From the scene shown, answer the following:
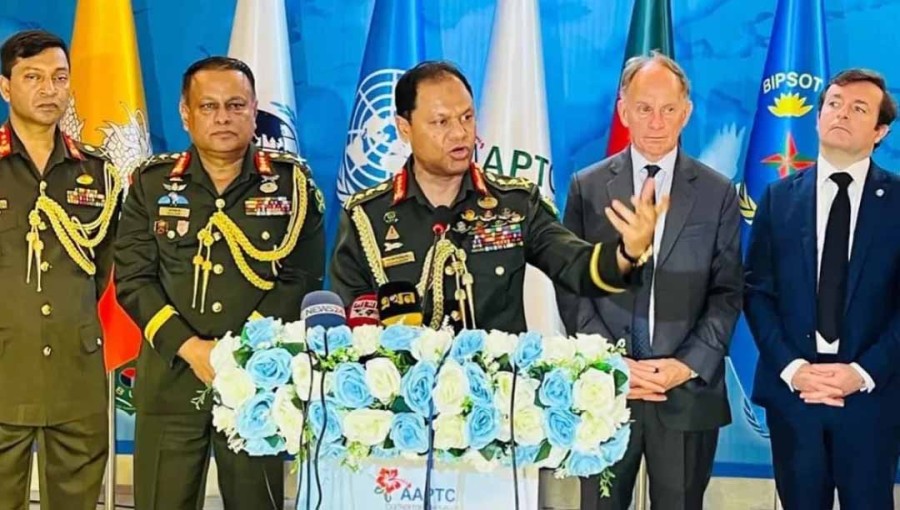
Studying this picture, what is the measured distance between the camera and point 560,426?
5.62 feet

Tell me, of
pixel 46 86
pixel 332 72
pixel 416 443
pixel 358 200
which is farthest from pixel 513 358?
pixel 332 72

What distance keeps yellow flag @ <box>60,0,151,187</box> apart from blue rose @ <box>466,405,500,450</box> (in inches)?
96.9

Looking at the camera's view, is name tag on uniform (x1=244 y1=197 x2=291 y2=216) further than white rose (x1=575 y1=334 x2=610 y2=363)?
Yes

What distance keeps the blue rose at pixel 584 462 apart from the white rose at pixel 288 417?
0.46m

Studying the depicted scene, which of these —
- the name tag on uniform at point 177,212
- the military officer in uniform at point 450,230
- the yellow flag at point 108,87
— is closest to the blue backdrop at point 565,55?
the yellow flag at point 108,87

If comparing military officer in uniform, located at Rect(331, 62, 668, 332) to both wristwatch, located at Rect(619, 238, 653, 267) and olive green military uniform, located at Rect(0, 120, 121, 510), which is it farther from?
olive green military uniform, located at Rect(0, 120, 121, 510)

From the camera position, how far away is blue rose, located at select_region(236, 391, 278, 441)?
1728 millimetres

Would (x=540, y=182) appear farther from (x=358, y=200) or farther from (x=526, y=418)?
(x=526, y=418)

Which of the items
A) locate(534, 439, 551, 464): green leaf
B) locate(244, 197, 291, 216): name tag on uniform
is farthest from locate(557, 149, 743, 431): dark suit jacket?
locate(534, 439, 551, 464): green leaf

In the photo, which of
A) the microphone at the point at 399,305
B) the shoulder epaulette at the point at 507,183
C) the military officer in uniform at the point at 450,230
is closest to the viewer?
the microphone at the point at 399,305

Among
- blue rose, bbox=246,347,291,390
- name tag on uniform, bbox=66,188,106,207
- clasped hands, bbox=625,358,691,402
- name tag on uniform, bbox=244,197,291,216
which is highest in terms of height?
name tag on uniform, bbox=66,188,106,207

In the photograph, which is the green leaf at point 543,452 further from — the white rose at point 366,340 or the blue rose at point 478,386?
the white rose at point 366,340

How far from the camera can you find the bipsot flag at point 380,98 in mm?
3768

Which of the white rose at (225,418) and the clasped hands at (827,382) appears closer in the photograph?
Answer: the white rose at (225,418)
